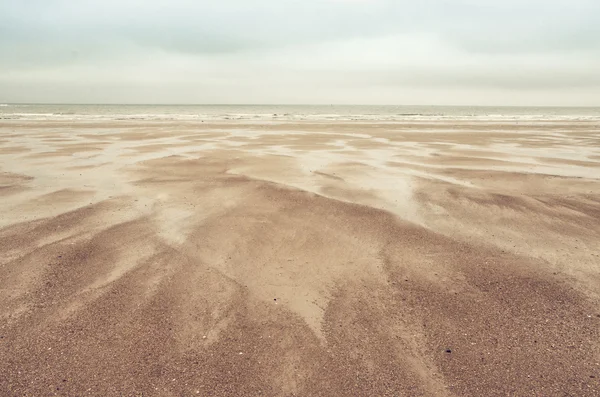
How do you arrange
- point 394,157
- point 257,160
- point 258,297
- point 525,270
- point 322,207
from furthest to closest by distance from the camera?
point 394,157 → point 257,160 → point 322,207 → point 525,270 → point 258,297

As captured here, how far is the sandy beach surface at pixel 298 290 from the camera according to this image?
11.2 ft

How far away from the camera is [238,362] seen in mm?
3564

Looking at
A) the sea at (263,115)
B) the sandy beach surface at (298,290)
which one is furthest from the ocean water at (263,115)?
the sandy beach surface at (298,290)

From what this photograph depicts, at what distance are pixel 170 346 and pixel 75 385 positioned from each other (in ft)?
2.67

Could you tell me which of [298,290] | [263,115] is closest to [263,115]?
[263,115]

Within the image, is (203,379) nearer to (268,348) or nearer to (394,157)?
(268,348)

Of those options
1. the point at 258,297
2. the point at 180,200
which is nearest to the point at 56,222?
the point at 180,200

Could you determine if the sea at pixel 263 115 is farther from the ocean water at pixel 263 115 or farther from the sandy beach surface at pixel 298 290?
the sandy beach surface at pixel 298 290

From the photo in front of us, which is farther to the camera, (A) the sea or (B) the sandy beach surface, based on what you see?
(A) the sea

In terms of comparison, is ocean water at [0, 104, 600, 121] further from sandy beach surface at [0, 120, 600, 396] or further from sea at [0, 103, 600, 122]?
sandy beach surface at [0, 120, 600, 396]

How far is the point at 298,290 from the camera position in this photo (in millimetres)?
4879

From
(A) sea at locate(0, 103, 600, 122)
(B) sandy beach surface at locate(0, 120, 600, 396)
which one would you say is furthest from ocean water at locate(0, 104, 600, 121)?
(B) sandy beach surface at locate(0, 120, 600, 396)

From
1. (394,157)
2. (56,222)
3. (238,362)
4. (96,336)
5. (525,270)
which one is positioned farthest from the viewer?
(394,157)

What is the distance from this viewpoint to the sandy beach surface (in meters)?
3.42
